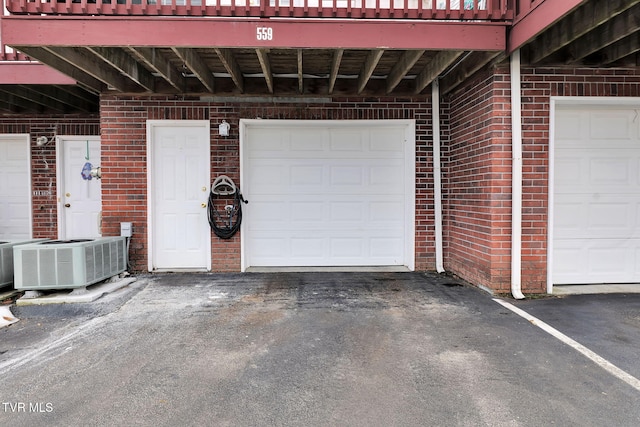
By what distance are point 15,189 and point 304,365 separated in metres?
6.79

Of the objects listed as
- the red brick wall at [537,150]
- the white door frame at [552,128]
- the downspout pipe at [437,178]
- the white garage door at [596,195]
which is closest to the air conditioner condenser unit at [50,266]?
the downspout pipe at [437,178]

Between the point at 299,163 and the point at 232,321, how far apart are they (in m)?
2.80

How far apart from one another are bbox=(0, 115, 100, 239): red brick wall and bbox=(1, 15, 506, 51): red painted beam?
11.2 ft

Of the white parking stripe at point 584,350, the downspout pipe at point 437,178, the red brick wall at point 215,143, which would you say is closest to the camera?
the white parking stripe at point 584,350

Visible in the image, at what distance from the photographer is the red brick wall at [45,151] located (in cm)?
639

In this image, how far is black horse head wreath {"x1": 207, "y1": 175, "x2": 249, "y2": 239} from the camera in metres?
5.30

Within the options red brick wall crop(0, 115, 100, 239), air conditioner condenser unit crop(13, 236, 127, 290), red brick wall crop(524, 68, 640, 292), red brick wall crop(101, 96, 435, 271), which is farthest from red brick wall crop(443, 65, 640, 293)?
red brick wall crop(0, 115, 100, 239)

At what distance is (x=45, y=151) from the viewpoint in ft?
21.0

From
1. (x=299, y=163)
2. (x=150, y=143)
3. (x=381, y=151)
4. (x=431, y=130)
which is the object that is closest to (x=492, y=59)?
(x=431, y=130)

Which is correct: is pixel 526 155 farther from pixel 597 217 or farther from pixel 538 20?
pixel 538 20

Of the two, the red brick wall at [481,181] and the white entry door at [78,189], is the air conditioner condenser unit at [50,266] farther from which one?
the red brick wall at [481,181]

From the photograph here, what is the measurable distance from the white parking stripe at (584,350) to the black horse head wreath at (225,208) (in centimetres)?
363

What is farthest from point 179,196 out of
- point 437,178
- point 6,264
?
point 437,178

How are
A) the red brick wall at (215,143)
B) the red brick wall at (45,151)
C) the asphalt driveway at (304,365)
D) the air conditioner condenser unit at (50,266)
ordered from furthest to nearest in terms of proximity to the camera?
the red brick wall at (45,151)
the red brick wall at (215,143)
the air conditioner condenser unit at (50,266)
the asphalt driveway at (304,365)
